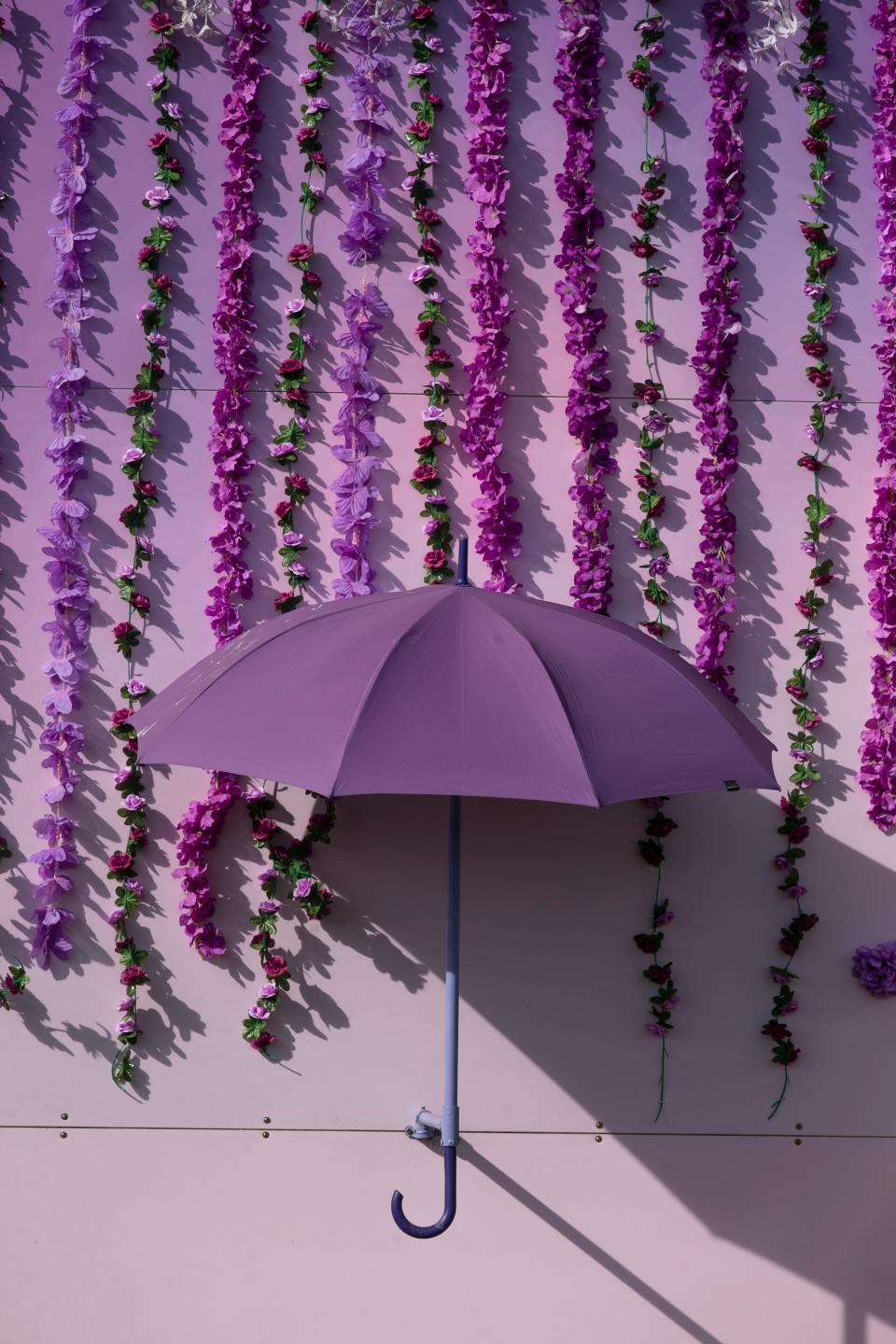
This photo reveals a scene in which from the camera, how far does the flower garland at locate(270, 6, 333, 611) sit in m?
2.92

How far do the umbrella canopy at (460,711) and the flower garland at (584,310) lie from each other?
1.82 feet

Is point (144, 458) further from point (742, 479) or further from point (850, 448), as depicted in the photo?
point (850, 448)

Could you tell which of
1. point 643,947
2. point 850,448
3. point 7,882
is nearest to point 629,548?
point 850,448

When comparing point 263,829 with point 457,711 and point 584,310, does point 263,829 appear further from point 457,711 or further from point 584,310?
point 584,310

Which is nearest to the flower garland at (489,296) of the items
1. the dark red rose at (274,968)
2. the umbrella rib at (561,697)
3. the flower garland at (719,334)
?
the flower garland at (719,334)

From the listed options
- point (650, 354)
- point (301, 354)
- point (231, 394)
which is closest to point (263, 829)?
point (231, 394)

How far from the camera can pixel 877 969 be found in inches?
114

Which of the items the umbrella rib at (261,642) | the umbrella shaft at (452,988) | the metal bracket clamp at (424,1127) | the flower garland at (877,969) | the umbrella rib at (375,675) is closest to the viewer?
the umbrella rib at (375,675)

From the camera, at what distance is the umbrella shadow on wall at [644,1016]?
9.43ft

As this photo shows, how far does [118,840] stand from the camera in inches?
114

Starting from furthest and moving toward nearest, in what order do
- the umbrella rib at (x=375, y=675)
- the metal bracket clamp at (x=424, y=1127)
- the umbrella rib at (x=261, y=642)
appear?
the metal bracket clamp at (x=424, y=1127) < the umbrella rib at (x=261, y=642) < the umbrella rib at (x=375, y=675)

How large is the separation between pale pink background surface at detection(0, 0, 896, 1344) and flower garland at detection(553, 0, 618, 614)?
0.05 meters

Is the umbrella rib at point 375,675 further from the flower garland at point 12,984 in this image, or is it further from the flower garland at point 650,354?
the flower garland at point 12,984

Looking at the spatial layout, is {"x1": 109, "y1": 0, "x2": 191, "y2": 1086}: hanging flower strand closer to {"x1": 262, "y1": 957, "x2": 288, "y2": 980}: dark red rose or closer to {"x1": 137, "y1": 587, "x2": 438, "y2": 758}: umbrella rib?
{"x1": 262, "y1": 957, "x2": 288, "y2": 980}: dark red rose
